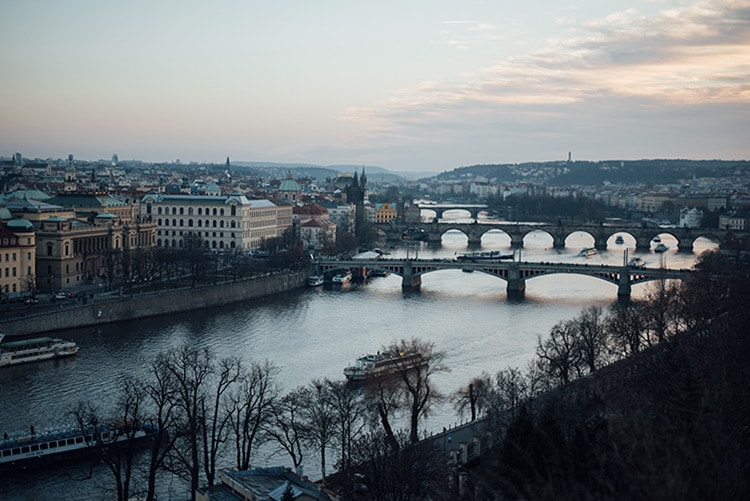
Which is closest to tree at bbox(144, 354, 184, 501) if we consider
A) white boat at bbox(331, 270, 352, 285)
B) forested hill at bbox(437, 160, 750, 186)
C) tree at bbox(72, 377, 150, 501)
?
tree at bbox(72, 377, 150, 501)

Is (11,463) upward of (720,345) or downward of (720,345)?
downward

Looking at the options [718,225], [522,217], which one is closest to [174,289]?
[718,225]

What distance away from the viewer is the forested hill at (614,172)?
150500 mm

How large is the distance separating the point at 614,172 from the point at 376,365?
148467 mm

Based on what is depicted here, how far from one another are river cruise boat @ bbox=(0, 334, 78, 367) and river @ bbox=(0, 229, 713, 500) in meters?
0.22

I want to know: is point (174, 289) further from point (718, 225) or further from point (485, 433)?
point (718, 225)

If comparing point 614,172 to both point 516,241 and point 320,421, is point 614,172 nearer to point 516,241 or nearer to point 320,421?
Answer: point 516,241

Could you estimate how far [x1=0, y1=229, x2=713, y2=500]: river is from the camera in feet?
50.4

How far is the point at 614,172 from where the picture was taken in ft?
527

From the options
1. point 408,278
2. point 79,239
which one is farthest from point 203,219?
point 79,239

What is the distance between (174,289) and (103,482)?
13.8 metres

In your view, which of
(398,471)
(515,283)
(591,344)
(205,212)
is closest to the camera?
(398,471)

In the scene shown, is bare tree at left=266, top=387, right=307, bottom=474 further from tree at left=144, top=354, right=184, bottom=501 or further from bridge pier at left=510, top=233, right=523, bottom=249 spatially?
bridge pier at left=510, top=233, right=523, bottom=249

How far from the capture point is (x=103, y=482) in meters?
12.8
